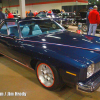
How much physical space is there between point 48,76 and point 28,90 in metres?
0.57

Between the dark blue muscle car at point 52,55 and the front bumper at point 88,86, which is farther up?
the dark blue muscle car at point 52,55

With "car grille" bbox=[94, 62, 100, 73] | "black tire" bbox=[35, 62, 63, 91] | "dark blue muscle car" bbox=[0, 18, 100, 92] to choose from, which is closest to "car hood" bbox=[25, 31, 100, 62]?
"dark blue muscle car" bbox=[0, 18, 100, 92]

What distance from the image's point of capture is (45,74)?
8.77 feet

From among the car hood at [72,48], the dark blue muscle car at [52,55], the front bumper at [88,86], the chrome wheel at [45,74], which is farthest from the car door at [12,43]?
the front bumper at [88,86]

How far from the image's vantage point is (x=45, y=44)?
2814 millimetres

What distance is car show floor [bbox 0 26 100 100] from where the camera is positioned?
A: 8.20 feet

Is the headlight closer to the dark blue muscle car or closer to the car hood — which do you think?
Result: the dark blue muscle car

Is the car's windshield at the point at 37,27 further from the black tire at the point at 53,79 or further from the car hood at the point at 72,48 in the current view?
the black tire at the point at 53,79

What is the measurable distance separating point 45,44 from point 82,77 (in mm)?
1155

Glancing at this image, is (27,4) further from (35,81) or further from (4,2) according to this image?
(35,81)

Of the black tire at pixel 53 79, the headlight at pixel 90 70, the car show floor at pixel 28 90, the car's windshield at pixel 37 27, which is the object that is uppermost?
the car's windshield at pixel 37 27

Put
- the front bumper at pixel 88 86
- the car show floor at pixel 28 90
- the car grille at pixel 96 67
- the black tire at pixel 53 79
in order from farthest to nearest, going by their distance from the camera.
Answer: the car show floor at pixel 28 90 < the black tire at pixel 53 79 < the car grille at pixel 96 67 < the front bumper at pixel 88 86

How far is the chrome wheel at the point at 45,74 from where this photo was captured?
2.53 metres

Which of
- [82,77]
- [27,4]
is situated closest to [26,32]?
[82,77]
